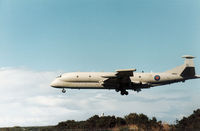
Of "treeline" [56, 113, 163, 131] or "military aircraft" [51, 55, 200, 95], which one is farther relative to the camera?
"military aircraft" [51, 55, 200, 95]

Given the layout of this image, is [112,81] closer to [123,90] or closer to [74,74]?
[123,90]

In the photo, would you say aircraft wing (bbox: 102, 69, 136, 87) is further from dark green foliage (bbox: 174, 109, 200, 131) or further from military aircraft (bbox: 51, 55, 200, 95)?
dark green foliage (bbox: 174, 109, 200, 131)

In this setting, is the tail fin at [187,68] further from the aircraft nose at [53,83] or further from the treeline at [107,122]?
the aircraft nose at [53,83]

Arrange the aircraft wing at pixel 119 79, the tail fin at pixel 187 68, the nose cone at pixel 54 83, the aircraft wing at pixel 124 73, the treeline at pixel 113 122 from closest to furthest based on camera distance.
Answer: the treeline at pixel 113 122 < the aircraft wing at pixel 124 73 < the aircraft wing at pixel 119 79 < the tail fin at pixel 187 68 < the nose cone at pixel 54 83

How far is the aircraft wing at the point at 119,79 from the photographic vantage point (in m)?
46.4

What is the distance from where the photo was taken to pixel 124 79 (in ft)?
157

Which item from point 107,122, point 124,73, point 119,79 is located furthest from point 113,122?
point 119,79

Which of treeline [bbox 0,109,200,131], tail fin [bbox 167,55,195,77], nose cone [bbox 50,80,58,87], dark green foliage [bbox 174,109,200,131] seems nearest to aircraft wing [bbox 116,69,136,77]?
tail fin [bbox 167,55,195,77]

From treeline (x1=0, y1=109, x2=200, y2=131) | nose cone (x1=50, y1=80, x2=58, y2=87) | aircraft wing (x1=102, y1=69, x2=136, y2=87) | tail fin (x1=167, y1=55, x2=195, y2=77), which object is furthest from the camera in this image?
nose cone (x1=50, y1=80, x2=58, y2=87)

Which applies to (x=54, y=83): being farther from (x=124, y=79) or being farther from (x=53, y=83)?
(x=124, y=79)

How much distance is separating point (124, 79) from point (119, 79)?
0.85 metres

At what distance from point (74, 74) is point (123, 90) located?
917 cm

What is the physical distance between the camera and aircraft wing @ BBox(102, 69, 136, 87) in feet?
152

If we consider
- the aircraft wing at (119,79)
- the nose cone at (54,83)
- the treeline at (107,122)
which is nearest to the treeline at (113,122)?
the treeline at (107,122)
